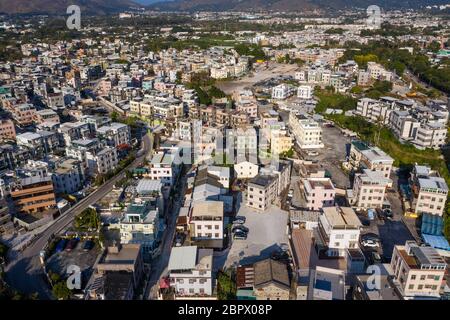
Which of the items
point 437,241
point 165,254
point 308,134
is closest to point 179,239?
point 165,254

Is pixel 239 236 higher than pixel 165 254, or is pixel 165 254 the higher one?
pixel 239 236

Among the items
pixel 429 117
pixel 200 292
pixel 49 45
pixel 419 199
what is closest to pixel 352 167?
pixel 419 199

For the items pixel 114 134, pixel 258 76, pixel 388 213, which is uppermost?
pixel 258 76

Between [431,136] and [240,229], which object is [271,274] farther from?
[431,136]

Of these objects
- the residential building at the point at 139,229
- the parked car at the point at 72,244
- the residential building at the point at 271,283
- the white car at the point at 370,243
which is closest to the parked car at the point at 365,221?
the white car at the point at 370,243

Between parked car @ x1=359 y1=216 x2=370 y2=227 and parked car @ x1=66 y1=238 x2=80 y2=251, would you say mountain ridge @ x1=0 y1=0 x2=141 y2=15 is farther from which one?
parked car @ x1=359 y1=216 x2=370 y2=227

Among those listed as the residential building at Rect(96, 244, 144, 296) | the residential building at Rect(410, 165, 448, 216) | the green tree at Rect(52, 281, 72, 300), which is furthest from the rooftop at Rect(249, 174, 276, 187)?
the green tree at Rect(52, 281, 72, 300)

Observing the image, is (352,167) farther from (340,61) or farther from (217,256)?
(340,61)
